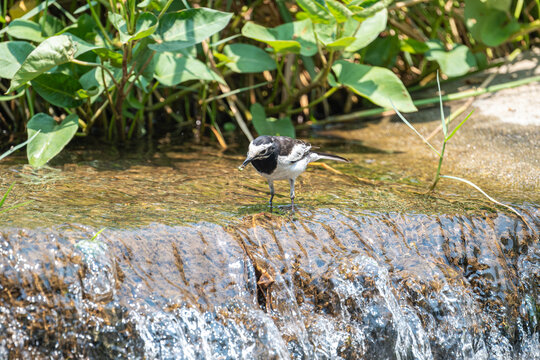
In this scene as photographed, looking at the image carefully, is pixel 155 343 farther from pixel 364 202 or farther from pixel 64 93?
pixel 64 93

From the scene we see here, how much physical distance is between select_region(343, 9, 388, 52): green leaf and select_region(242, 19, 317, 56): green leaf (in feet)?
0.89

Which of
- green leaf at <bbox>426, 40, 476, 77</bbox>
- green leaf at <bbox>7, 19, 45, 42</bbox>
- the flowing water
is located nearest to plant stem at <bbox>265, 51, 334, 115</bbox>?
green leaf at <bbox>426, 40, 476, 77</bbox>

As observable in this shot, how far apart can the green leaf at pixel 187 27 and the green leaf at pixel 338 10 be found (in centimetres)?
69

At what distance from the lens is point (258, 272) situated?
2.88 m

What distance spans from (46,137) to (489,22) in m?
3.82

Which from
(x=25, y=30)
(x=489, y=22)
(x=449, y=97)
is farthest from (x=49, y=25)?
(x=489, y=22)

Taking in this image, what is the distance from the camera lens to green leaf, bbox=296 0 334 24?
408cm

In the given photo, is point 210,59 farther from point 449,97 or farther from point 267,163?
point 449,97

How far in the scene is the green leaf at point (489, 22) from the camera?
540cm

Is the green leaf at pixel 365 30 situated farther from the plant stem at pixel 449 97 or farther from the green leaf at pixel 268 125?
the plant stem at pixel 449 97

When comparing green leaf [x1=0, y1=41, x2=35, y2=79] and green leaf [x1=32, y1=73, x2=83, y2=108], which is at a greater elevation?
green leaf [x1=0, y1=41, x2=35, y2=79]

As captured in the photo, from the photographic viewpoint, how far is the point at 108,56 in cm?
376

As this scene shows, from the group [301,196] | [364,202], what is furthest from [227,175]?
[364,202]

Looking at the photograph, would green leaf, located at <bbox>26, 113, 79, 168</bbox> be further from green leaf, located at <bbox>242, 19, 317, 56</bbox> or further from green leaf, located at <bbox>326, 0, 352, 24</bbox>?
green leaf, located at <bbox>326, 0, 352, 24</bbox>
